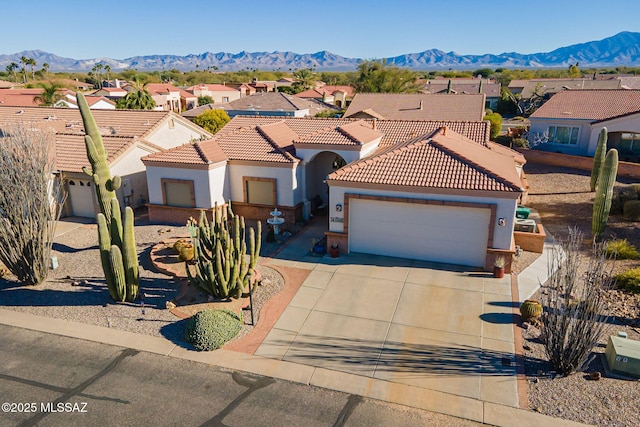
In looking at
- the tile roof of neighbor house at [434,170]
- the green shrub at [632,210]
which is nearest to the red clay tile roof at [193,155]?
the tile roof of neighbor house at [434,170]

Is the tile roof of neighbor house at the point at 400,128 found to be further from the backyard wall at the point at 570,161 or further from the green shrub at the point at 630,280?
the green shrub at the point at 630,280

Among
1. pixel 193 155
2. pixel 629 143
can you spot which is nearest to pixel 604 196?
pixel 193 155

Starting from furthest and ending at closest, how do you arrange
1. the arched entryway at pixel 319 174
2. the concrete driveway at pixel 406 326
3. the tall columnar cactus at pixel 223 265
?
1. the arched entryway at pixel 319 174
2. the tall columnar cactus at pixel 223 265
3. the concrete driveway at pixel 406 326

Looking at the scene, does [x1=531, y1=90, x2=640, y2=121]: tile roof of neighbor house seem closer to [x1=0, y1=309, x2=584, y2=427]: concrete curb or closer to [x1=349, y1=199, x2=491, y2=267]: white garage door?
[x1=349, y1=199, x2=491, y2=267]: white garage door

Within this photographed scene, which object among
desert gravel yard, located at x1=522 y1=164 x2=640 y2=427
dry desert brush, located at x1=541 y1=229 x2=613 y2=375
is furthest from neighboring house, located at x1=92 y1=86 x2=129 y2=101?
dry desert brush, located at x1=541 y1=229 x2=613 y2=375

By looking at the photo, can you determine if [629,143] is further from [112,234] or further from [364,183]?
[112,234]

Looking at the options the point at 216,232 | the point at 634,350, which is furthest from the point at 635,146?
the point at 216,232
